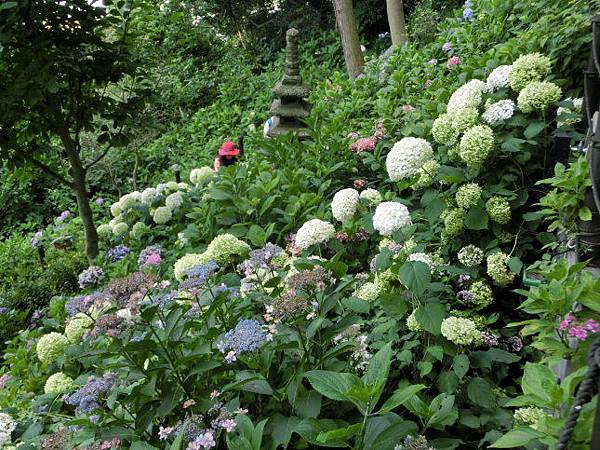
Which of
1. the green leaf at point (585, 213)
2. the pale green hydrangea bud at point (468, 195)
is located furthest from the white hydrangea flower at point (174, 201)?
the green leaf at point (585, 213)

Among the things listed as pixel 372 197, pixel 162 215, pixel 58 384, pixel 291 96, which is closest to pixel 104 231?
pixel 162 215

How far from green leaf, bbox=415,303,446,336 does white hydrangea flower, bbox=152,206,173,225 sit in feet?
8.12

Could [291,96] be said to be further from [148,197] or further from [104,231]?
[104,231]

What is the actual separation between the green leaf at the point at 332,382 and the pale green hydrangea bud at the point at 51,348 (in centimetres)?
152

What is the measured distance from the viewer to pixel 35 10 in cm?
297

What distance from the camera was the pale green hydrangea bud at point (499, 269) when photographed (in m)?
2.04

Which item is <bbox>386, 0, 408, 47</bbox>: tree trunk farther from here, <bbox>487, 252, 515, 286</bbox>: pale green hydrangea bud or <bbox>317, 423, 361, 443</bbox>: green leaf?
<bbox>317, 423, 361, 443</bbox>: green leaf

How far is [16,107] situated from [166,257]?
135 cm

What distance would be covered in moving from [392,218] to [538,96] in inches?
34.4

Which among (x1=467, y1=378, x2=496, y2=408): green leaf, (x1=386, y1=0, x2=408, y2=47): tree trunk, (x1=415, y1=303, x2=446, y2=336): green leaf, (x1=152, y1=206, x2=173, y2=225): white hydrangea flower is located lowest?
(x1=467, y1=378, x2=496, y2=408): green leaf

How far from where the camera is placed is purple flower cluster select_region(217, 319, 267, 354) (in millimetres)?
1381

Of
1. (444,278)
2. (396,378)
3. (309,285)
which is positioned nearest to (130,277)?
(309,285)

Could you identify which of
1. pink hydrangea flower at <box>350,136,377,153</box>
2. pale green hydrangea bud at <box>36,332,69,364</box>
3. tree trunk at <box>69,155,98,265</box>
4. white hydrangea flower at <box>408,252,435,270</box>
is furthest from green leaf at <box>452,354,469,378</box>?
tree trunk at <box>69,155,98,265</box>

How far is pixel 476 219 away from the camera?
221 centimetres
